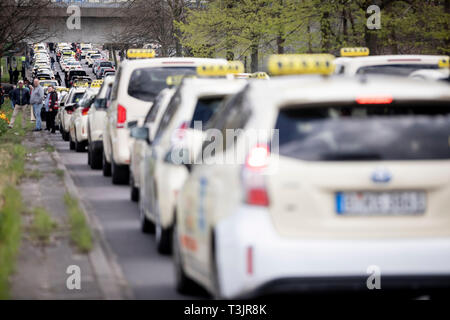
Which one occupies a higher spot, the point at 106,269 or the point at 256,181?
the point at 256,181

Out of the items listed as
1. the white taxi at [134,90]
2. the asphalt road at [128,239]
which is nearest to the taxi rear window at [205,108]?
the asphalt road at [128,239]

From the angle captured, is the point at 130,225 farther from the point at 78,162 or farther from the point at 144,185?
the point at 78,162

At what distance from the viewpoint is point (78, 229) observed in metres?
11.6

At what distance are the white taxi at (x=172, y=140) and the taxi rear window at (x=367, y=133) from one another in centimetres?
335

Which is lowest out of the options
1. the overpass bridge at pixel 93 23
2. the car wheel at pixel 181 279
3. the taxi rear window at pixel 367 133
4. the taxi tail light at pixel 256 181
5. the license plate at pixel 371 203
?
the car wheel at pixel 181 279

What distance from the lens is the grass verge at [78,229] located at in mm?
Answer: 10617

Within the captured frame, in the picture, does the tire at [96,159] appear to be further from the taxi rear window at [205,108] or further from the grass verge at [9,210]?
the taxi rear window at [205,108]

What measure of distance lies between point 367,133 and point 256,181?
2.25 feet

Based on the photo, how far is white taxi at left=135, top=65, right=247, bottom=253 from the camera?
33.1 feet

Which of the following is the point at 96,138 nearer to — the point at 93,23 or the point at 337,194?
the point at 337,194

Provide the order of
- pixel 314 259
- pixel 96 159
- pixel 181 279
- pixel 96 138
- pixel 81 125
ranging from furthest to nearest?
1. pixel 81 125
2. pixel 96 159
3. pixel 96 138
4. pixel 181 279
5. pixel 314 259

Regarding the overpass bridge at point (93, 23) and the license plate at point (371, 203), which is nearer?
the license plate at point (371, 203)

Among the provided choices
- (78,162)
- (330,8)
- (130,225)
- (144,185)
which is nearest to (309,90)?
(144,185)

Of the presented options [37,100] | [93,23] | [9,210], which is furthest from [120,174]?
[93,23]
